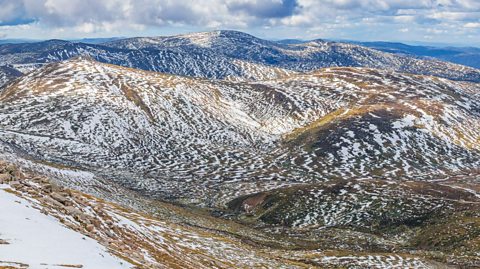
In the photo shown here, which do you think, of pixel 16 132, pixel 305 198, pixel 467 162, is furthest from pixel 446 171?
pixel 16 132

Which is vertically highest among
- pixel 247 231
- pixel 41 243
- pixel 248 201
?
pixel 41 243

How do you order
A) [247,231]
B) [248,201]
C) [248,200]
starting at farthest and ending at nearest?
[248,200] → [248,201] → [247,231]

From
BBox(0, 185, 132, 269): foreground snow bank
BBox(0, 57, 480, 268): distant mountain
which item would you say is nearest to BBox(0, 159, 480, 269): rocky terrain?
BBox(0, 185, 132, 269): foreground snow bank

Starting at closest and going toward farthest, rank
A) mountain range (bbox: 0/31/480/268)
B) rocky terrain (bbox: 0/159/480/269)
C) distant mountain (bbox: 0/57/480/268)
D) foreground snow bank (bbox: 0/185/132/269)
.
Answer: foreground snow bank (bbox: 0/185/132/269), rocky terrain (bbox: 0/159/480/269), distant mountain (bbox: 0/57/480/268), mountain range (bbox: 0/31/480/268)

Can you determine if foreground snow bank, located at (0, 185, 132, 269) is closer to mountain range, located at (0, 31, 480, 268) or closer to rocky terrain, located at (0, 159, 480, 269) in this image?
rocky terrain, located at (0, 159, 480, 269)

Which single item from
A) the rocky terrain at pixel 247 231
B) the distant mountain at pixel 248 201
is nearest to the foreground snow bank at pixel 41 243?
the rocky terrain at pixel 247 231

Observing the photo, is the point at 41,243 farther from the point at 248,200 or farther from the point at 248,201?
the point at 248,200

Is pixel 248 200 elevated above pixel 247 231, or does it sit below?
below

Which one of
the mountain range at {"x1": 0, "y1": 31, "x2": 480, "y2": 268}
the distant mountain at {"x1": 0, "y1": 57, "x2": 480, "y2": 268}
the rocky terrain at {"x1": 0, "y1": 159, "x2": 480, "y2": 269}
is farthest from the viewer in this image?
the mountain range at {"x1": 0, "y1": 31, "x2": 480, "y2": 268}

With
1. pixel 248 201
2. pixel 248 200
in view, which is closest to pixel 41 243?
pixel 248 201
